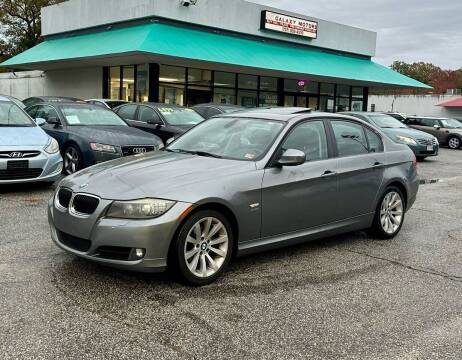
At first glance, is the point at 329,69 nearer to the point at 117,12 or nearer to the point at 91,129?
the point at 117,12

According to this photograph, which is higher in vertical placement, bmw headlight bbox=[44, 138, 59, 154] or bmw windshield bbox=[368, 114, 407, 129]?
bmw windshield bbox=[368, 114, 407, 129]

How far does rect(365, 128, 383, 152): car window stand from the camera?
20.8 feet

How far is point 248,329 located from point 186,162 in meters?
1.82

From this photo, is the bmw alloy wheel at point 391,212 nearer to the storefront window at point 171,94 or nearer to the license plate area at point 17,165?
the license plate area at point 17,165

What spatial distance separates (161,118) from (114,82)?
41.1 feet

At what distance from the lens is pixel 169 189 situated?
14.2 ft

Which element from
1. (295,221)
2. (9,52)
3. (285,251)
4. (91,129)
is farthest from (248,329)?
(9,52)

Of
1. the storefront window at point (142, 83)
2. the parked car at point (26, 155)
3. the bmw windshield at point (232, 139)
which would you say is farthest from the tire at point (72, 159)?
the storefront window at point (142, 83)

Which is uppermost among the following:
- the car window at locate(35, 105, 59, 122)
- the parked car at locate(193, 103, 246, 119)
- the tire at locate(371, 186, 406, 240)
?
the parked car at locate(193, 103, 246, 119)

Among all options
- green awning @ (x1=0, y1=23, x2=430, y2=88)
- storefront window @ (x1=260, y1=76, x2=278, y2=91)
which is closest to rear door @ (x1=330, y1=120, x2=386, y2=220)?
green awning @ (x1=0, y1=23, x2=430, y2=88)

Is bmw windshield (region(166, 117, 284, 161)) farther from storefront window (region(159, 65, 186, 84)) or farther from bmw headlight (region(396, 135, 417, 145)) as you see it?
storefront window (region(159, 65, 186, 84))

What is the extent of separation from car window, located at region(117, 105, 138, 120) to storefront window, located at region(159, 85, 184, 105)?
27.7 ft

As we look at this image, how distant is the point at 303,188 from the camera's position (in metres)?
5.24

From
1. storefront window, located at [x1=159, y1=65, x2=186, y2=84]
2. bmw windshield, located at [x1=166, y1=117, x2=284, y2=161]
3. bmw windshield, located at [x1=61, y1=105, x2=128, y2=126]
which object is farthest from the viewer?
storefront window, located at [x1=159, y1=65, x2=186, y2=84]
